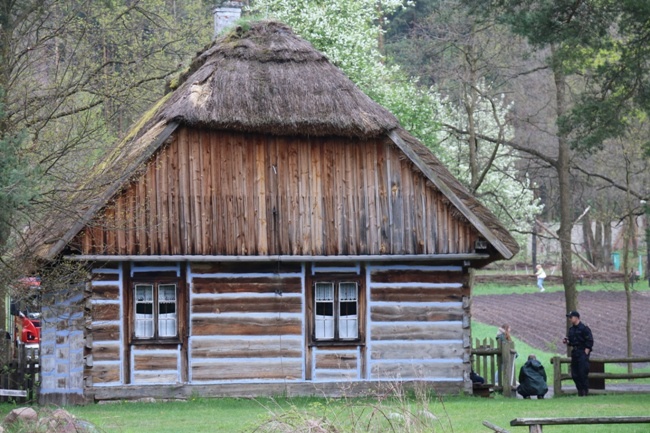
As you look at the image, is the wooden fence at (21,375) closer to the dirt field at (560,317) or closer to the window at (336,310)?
the window at (336,310)

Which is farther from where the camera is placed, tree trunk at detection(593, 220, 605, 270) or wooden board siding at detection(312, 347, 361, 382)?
tree trunk at detection(593, 220, 605, 270)

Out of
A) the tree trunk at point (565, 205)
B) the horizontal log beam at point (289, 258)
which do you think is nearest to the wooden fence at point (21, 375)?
the horizontal log beam at point (289, 258)

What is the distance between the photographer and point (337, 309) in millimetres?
22672

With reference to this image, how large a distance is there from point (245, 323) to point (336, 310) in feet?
6.34

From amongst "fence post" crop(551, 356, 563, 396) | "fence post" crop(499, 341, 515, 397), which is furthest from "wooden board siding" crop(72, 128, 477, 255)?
"fence post" crop(551, 356, 563, 396)

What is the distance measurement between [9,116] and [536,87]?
126ft

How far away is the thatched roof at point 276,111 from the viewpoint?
21625mm

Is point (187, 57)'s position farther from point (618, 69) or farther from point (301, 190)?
point (618, 69)

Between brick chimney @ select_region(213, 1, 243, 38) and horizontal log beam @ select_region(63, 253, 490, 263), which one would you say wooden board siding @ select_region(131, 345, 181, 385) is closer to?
horizontal log beam @ select_region(63, 253, 490, 263)

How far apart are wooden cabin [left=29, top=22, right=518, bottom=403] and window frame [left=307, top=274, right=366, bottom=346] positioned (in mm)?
33

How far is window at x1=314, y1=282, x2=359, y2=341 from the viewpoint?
22594 millimetres

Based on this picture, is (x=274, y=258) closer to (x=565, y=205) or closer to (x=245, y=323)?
(x=245, y=323)

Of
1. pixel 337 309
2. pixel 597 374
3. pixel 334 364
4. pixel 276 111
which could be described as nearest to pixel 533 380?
pixel 597 374

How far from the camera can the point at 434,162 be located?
22.9 metres
